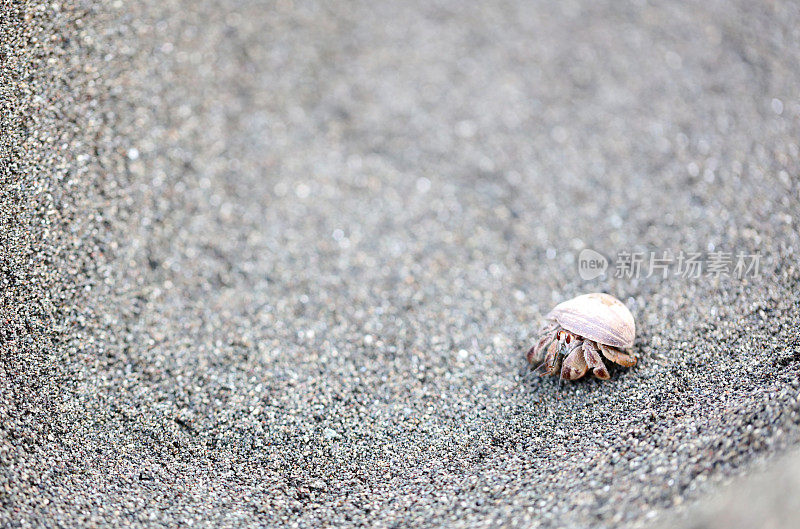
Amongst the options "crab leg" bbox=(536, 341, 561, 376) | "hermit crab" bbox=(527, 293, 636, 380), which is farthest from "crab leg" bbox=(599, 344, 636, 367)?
"crab leg" bbox=(536, 341, 561, 376)

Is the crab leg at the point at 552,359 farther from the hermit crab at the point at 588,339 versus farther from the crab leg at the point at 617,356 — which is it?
the crab leg at the point at 617,356

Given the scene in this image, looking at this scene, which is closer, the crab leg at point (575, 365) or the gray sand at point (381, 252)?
the gray sand at point (381, 252)

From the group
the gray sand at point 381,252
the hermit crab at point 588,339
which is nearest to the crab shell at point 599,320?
the hermit crab at point 588,339

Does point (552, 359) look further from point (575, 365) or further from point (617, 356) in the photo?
point (617, 356)

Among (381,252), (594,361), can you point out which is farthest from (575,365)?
(381,252)

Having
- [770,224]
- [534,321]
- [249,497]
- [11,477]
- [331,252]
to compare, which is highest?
[770,224]

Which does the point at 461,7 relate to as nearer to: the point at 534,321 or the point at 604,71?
the point at 604,71

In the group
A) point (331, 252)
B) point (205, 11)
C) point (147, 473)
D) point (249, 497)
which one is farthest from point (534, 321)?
point (205, 11)
